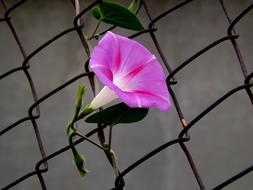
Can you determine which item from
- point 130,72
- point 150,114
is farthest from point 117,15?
point 150,114

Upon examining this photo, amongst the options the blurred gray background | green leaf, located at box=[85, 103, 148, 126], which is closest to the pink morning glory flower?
green leaf, located at box=[85, 103, 148, 126]

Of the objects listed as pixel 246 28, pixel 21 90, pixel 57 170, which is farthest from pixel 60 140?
pixel 246 28

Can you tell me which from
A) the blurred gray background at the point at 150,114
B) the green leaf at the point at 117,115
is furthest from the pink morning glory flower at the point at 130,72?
the blurred gray background at the point at 150,114

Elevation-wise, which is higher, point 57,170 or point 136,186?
point 57,170

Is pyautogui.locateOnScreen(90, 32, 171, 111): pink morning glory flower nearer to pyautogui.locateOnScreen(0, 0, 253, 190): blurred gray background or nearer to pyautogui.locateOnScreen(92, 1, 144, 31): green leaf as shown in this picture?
pyautogui.locateOnScreen(92, 1, 144, 31): green leaf

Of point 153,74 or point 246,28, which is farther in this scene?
point 246,28

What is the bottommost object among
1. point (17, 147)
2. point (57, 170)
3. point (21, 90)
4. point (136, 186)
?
point (136, 186)

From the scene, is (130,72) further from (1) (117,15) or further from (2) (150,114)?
(2) (150,114)

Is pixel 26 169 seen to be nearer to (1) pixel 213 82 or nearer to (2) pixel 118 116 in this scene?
(1) pixel 213 82
